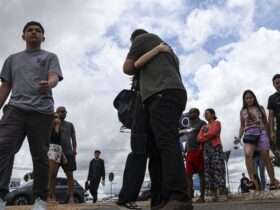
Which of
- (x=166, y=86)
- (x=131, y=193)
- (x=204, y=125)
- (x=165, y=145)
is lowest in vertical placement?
(x=131, y=193)

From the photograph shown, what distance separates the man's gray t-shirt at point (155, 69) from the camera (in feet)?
13.3

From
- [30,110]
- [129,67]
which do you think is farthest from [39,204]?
[129,67]

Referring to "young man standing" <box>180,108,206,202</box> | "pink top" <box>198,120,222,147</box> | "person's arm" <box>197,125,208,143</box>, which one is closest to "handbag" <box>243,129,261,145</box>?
"pink top" <box>198,120,222,147</box>

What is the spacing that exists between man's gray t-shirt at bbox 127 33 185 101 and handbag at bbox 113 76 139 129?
218mm

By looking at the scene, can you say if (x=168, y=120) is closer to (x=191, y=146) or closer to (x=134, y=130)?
(x=134, y=130)

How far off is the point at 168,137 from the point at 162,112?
0.69 ft

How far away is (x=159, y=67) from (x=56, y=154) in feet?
15.8

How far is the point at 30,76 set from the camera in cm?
469

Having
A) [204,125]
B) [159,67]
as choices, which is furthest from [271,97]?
[159,67]

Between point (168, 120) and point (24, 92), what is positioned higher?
point (24, 92)

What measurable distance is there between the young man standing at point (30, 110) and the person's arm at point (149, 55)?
93cm

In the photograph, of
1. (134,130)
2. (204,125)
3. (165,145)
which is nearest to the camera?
(165,145)

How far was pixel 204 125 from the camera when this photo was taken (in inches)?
335

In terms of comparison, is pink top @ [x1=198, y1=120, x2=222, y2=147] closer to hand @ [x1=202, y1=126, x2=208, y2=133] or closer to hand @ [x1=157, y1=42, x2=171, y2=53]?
hand @ [x1=202, y1=126, x2=208, y2=133]
